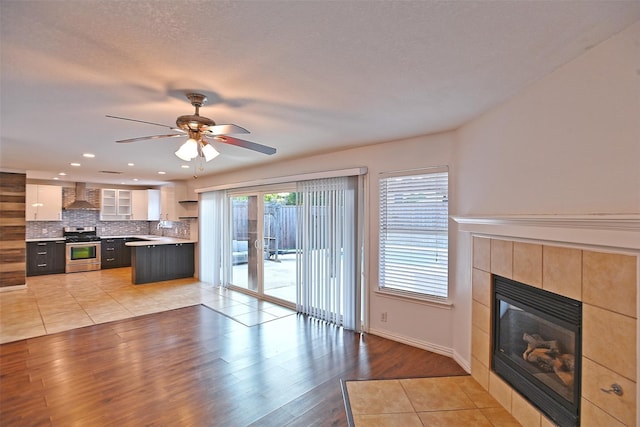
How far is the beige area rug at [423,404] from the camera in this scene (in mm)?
2326

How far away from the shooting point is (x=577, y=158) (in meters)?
1.84

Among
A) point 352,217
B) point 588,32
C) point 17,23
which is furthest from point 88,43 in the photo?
point 352,217

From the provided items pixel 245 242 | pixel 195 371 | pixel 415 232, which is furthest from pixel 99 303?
pixel 415 232

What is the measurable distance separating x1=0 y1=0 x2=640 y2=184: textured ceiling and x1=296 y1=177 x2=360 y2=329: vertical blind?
1.46 metres

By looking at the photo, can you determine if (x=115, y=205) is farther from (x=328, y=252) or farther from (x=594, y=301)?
(x=594, y=301)

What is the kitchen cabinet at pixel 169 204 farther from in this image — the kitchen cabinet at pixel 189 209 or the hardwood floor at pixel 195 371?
the hardwood floor at pixel 195 371

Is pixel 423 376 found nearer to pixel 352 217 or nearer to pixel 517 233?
pixel 517 233

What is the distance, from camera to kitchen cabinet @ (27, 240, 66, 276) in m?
7.45

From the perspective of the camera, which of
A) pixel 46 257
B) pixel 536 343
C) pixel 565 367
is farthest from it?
pixel 46 257

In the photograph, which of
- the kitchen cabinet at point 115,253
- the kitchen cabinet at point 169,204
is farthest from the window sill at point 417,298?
the kitchen cabinet at point 115,253

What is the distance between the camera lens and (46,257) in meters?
7.61

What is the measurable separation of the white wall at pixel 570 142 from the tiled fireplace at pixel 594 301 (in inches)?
8.6

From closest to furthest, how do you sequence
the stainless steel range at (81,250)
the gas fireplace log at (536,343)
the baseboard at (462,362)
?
the gas fireplace log at (536,343)
the baseboard at (462,362)
the stainless steel range at (81,250)

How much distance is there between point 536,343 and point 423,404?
994mm
